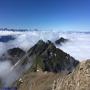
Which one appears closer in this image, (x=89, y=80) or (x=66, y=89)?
(x=89, y=80)

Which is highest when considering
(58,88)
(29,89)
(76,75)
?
(76,75)

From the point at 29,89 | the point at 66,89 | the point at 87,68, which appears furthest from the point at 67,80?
the point at 29,89

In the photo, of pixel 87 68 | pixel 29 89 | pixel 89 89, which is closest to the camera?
pixel 89 89

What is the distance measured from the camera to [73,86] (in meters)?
55.4

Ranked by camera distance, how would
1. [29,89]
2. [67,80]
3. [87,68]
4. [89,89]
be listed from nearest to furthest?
[89,89] < [87,68] < [67,80] < [29,89]

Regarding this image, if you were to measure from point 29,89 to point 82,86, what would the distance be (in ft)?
493

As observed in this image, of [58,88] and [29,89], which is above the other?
[58,88]

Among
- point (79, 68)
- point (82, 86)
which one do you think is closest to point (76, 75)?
point (79, 68)

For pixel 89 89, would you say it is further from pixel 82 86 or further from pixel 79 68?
pixel 79 68

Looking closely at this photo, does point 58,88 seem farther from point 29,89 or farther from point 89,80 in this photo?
point 29,89

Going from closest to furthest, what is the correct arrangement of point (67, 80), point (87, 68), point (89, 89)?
point (89, 89)
point (87, 68)
point (67, 80)

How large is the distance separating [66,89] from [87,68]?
7.12 m

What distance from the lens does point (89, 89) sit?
4962 centimetres

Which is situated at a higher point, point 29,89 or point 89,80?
point 89,80
